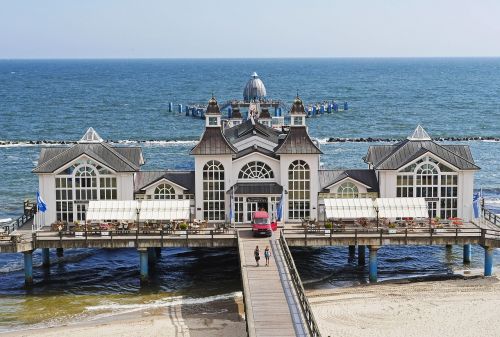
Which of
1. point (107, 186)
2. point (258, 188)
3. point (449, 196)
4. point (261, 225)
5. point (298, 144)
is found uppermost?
point (298, 144)

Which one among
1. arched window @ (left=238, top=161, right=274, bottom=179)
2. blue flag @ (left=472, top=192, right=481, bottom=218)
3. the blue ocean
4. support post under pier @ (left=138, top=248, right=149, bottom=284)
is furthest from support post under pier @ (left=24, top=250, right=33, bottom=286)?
blue flag @ (left=472, top=192, right=481, bottom=218)

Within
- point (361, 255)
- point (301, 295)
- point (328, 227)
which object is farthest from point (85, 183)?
point (301, 295)

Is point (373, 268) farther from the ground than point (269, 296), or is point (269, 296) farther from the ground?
point (373, 268)

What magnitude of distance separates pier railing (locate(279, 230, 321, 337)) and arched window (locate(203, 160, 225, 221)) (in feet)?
18.3

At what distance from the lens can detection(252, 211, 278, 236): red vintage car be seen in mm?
53344

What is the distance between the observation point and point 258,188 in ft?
187

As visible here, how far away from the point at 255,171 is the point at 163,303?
11543mm

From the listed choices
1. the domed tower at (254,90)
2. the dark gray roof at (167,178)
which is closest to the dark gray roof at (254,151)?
the dark gray roof at (167,178)

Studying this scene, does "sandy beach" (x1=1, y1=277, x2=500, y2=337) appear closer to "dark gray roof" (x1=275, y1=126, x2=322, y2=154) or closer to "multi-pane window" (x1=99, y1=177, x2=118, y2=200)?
"dark gray roof" (x1=275, y1=126, x2=322, y2=154)

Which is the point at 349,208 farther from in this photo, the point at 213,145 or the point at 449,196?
the point at 213,145

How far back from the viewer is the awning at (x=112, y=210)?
5469 centimetres

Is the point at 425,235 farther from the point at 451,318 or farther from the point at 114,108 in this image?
the point at 114,108

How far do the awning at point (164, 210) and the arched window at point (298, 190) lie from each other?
6.60 metres

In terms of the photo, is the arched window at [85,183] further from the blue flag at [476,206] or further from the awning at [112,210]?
the blue flag at [476,206]
